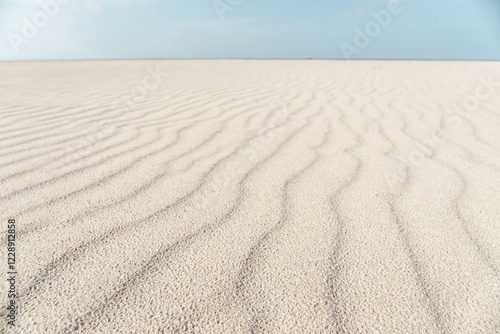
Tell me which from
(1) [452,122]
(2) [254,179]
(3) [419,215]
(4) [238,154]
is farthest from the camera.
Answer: (1) [452,122]

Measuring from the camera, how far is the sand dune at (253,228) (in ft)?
2.82

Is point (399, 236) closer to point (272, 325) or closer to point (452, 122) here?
point (272, 325)

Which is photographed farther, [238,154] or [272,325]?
[238,154]

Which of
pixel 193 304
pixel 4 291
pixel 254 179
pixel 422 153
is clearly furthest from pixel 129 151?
pixel 422 153

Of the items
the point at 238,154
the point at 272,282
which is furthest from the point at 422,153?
the point at 272,282

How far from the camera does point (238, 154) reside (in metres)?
1.98

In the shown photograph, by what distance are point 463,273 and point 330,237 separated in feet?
1.23

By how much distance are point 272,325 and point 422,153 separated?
62.2 inches

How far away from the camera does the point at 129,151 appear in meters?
2.01

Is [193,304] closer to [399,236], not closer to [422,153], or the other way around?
[399,236]

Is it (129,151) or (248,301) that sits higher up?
(248,301)

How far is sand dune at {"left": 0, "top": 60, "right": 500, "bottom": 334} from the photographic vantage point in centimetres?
86

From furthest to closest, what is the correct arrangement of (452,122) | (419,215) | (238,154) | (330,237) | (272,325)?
(452,122)
(238,154)
(419,215)
(330,237)
(272,325)

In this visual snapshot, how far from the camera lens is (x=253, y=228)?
1214 millimetres
